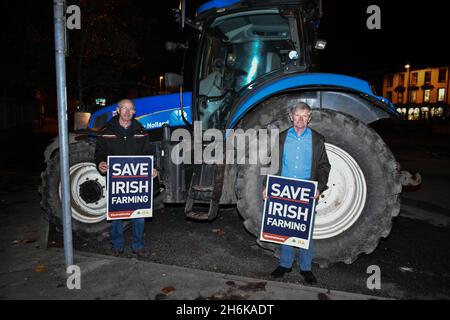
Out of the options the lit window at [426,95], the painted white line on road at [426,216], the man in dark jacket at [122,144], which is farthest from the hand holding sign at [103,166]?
the lit window at [426,95]

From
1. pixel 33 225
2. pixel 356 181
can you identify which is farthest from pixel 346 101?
pixel 33 225

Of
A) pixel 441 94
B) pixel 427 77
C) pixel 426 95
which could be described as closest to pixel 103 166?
pixel 441 94

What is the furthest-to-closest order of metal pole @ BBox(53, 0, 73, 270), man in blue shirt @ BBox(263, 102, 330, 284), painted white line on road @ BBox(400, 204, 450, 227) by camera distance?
painted white line on road @ BBox(400, 204, 450, 227), man in blue shirt @ BBox(263, 102, 330, 284), metal pole @ BBox(53, 0, 73, 270)

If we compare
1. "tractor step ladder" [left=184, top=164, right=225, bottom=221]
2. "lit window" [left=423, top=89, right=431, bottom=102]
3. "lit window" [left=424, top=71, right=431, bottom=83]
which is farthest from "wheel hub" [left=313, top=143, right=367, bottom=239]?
"lit window" [left=424, top=71, right=431, bottom=83]

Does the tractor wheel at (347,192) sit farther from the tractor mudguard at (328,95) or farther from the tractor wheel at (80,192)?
the tractor wheel at (80,192)

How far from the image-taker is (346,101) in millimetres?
4090

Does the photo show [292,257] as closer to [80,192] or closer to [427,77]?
[80,192]

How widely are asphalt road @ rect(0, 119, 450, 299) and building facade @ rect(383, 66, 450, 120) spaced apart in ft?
142

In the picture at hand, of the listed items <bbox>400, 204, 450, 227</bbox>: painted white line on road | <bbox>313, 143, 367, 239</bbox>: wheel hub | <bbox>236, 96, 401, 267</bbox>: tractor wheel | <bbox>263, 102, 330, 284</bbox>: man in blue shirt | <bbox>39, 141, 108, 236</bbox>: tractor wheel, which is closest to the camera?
<bbox>263, 102, 330, 284</bbox>: man in blue shirt

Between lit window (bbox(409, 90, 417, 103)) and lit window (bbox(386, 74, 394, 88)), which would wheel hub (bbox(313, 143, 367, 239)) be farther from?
lit window (bbox(386, 74, 394, 88))

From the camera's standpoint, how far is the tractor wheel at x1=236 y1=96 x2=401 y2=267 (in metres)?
3.57

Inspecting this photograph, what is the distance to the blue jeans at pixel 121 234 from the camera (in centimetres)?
420

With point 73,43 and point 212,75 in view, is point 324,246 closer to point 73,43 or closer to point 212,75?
point 212,75

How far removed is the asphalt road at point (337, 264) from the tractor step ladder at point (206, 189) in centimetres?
55
